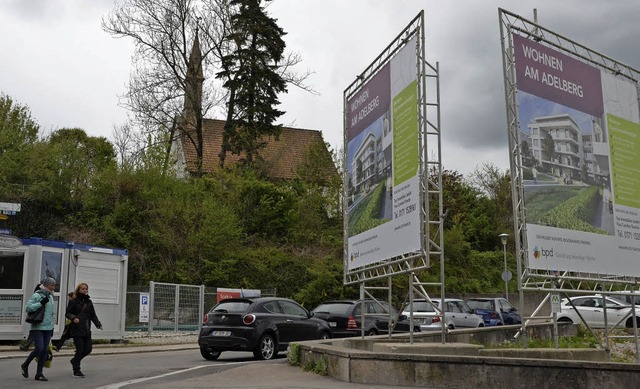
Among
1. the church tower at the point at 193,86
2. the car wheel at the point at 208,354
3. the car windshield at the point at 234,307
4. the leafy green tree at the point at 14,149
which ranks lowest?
the car wheel at the point at 208,354

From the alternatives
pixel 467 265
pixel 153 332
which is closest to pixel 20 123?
pixel 153 332

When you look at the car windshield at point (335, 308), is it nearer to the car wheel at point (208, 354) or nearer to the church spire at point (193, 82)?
the car wheel at point (208, 354)

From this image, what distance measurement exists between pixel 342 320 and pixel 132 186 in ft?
60.1

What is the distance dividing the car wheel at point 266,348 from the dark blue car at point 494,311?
13.8 meters

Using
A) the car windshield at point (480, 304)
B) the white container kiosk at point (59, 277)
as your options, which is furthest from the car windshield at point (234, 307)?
the car windshield at point (480, 304)

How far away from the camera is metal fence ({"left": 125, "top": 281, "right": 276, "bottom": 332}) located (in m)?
24.6

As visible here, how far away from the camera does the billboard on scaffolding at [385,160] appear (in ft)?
42.5

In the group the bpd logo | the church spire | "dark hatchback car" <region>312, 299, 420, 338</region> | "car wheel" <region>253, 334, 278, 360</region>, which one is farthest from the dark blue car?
the church spire

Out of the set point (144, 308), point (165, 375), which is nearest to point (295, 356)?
point (165, 375)

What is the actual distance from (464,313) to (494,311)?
302 centimetres

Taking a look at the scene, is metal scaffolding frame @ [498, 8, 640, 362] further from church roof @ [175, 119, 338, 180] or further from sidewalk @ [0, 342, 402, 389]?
church roof @ [175, 119, 338, 180]

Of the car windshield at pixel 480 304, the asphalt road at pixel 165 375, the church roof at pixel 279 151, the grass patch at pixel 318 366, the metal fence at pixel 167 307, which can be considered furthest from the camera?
the church roof at pixel 279 151

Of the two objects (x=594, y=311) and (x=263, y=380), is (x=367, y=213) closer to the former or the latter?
(x=263, y=380)

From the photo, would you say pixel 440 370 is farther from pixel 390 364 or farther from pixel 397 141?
pixel 397 141
